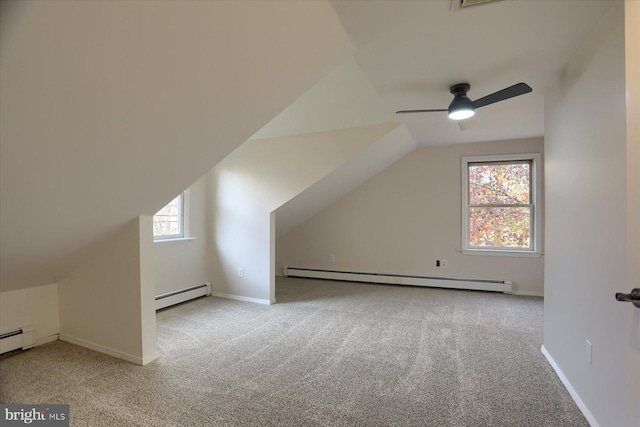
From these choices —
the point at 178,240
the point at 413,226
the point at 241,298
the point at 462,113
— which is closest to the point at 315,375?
the point at 241,298

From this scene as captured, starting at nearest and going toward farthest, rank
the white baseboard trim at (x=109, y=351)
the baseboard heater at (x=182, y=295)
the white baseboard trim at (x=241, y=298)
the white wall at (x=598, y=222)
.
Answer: the white wall at (x=598, y=222)
the white baseboard trim at (x=109, y=351)
the baseboard heater at (x=182, y=295)
the white baseboard trim at (x=241, y=298)

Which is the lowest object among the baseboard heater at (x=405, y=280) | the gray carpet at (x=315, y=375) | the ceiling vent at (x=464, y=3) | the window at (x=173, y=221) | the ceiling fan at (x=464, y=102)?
the gray carpet at (x=315, y=375)

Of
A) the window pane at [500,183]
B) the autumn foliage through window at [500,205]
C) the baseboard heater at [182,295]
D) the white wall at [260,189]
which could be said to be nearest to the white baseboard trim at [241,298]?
the white wall at [260,189]

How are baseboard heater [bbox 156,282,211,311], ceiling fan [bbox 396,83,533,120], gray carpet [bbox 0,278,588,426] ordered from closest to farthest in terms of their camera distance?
gray carpet [bbox 0,278,588,426] → ceiling fan [bbox 396,83,533,120] → baseboard heater [bbox 156,282,211,311]

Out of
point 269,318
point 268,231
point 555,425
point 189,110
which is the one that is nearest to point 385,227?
point 268,231

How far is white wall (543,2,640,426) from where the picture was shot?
1.36 m

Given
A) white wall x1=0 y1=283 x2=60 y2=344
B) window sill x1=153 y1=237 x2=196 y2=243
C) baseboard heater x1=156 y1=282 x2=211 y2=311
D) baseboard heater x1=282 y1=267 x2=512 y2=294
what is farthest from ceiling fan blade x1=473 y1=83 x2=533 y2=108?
white wall x1=0 y1=283 x2=60 y2=344

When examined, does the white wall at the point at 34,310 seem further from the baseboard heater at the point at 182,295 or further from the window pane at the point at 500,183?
the window pane at the point at 500,183

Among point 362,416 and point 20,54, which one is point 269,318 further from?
point 20,54

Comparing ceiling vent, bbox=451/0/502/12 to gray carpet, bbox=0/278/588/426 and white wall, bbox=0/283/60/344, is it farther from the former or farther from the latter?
white wall, bbox=0/283/60/344

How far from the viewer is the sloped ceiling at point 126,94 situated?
1.06m

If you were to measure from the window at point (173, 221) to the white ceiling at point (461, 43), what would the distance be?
9.74 ft

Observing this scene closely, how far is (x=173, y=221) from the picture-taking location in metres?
4.02

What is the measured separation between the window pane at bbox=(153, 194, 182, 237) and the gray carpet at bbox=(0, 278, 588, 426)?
105cm
